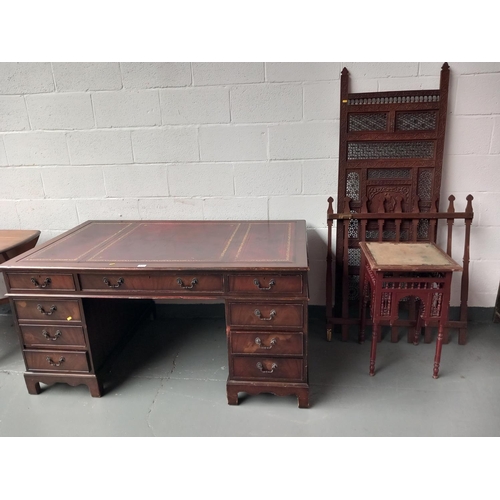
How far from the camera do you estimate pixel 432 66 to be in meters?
2.16

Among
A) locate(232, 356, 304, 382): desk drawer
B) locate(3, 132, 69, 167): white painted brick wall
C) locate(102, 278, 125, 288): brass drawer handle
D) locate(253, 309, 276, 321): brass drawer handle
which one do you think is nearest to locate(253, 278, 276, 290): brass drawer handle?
locate(253, 309, 276, 321): brass drawer handle

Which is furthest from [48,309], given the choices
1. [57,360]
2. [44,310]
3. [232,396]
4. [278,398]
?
[278,398]

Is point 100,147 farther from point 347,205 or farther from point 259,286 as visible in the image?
point 347,205

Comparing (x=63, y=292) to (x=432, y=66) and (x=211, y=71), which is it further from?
(x=432, y=66)

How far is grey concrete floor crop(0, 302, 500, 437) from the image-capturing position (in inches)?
70.5

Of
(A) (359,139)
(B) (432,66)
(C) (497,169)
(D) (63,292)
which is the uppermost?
(B) (432,66)

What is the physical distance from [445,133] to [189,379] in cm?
200

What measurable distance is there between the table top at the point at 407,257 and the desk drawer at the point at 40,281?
1452 millimetres

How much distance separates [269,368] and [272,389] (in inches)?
4.2

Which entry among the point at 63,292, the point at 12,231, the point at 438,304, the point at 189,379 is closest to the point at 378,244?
the point at 438,304

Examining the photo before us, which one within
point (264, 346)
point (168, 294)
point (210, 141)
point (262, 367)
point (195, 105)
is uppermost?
point (195, 105)

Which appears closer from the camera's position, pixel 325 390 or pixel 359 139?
pixel 325 390

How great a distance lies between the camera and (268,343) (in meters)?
1.84

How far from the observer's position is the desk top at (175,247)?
5.83ft
